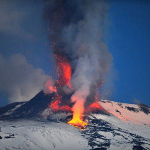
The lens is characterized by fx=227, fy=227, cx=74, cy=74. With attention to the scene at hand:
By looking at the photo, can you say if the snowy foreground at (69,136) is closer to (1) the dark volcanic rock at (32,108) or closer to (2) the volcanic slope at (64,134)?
(2) the volcanic slope at (64,134)

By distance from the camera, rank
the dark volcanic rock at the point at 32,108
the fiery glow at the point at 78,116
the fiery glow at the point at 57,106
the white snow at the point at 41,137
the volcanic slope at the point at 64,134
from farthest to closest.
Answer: the dark volcanic rock at the point at 32,108
the fiery glow at the point at 57,106
the fiery glow at the point at 78,116
the volcanic slope at the point at 64,134
the white snow at the point at 41,137

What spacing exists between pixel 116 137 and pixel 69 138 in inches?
457

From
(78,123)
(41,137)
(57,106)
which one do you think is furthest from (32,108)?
(41,137)

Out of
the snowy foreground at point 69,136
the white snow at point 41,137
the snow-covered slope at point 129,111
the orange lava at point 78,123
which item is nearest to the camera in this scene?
the white snow at point 41,137

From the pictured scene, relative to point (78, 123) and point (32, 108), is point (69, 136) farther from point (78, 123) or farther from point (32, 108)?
point (32, 108)

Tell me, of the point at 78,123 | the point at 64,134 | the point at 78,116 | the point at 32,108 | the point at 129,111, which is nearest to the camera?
the point at 64,134

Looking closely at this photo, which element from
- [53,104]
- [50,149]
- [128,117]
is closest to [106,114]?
[128,117]

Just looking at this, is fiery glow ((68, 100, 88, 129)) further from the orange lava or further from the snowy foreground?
the snowy foreground

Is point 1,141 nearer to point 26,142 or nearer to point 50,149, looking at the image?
point 26,142

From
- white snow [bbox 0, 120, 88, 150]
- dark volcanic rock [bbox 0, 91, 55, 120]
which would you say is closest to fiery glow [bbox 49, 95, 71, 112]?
dark volcanic rock [bbox 0, 91, 55, 120]

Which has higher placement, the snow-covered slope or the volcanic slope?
the snow-covered slope

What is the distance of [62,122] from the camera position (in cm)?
5828

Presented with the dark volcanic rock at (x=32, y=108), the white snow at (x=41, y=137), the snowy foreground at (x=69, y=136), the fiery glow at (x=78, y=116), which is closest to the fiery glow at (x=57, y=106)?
the dark volcanic rock at (x=32, y=108)

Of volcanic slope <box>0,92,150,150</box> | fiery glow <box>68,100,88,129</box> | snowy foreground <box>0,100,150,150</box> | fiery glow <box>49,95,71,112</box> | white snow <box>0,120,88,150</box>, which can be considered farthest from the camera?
fiery glow <box>49,95,71,112</box>
